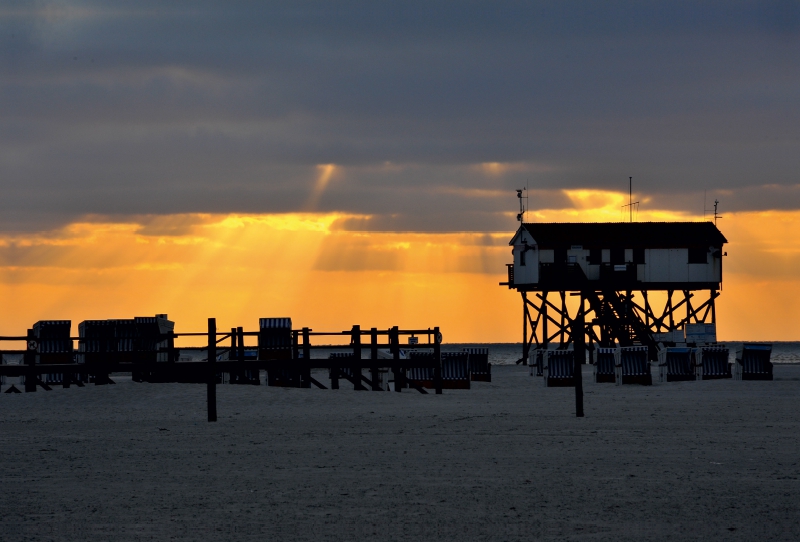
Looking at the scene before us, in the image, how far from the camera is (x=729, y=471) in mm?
13664

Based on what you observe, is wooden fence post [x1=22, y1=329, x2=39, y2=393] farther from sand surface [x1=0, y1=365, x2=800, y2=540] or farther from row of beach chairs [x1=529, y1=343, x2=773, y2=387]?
row of beach chairs [x1=529, y1=343, x2=773, y2=387]

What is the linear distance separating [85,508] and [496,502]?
413 cm

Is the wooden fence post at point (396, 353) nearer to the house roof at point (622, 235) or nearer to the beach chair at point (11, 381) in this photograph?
the beach chair at point (11, 381)

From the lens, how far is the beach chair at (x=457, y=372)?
35562 millimetres

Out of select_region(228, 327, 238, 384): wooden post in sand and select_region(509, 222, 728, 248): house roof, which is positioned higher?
select_region(509, 222, 728, 248): house roof

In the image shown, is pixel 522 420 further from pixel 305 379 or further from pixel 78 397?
pixel 305 379

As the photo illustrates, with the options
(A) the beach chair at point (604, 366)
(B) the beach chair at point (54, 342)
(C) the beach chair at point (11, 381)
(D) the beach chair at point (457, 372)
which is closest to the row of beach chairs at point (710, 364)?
(A) the beach chair at point (604, 366)

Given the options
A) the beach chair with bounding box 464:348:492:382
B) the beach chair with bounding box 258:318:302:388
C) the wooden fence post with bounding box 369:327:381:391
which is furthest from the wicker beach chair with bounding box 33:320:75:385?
the beach chair with bounding box 464:348:492:382

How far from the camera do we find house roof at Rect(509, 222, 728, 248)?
206 feet

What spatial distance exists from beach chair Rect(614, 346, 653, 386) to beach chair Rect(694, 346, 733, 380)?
326 centimetres

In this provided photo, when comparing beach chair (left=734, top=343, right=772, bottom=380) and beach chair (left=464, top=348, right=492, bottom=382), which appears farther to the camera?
beach chair (left=464, top=348, right=492, bottom=382)

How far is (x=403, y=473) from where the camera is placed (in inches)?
542

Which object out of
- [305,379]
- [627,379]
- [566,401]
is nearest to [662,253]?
[627,379]

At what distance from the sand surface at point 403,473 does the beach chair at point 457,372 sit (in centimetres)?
974
